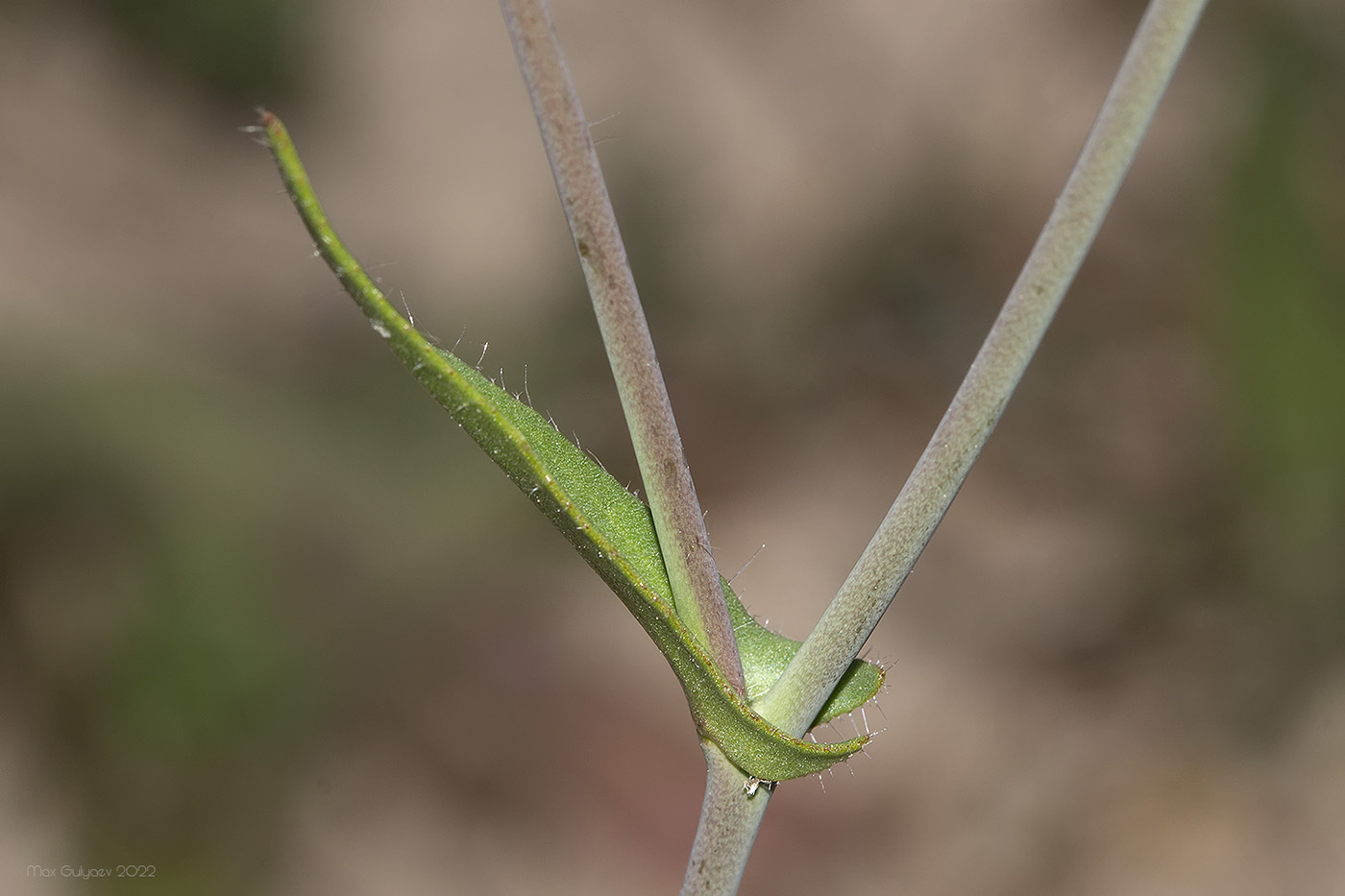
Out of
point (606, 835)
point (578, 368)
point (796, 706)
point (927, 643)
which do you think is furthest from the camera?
point (578, 368)

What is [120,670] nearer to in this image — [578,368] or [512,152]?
[578,368]

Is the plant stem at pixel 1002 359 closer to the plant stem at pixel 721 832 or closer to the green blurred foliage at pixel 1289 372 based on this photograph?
the plant stem at pixel 721 832

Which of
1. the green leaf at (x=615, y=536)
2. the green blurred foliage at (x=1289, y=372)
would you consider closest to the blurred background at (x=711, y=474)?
the green blurred foliage at (x=1289, y=372)

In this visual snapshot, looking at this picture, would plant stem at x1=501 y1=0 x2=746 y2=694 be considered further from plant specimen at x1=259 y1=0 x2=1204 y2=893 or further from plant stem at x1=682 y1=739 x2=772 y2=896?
plant stem at x1=682 y1=739 x2=772 y2=896

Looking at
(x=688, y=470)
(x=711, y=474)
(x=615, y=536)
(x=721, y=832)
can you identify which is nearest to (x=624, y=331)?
(x=688, y=470)

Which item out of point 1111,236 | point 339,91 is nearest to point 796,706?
point 1111,236

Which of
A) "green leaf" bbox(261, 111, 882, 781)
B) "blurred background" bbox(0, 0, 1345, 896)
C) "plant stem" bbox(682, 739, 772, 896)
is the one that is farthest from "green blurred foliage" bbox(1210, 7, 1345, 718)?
"plant stem" bbox(682, 739, 772, 896)
